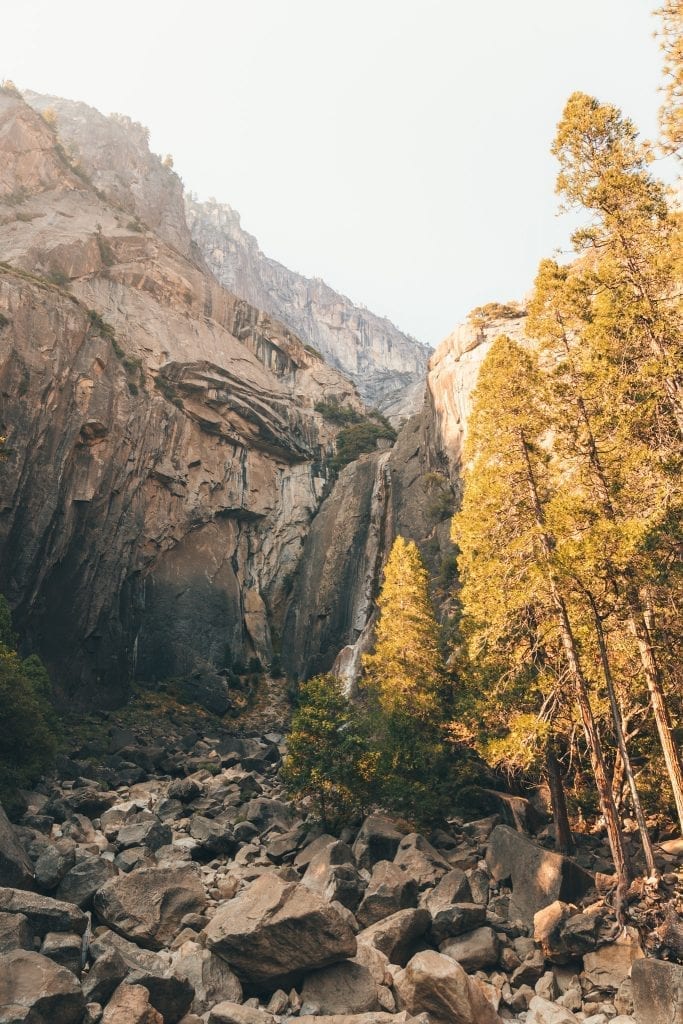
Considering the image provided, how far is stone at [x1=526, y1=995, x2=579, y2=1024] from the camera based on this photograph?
10.1m

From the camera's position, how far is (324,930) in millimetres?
10766

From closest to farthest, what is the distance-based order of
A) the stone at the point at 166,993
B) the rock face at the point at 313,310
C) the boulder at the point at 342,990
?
the stone at the point at 166,993
the boulder at the point at 342,990
the rock face at the point at 313,310

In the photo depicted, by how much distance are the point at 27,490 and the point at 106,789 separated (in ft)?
A: 59.1

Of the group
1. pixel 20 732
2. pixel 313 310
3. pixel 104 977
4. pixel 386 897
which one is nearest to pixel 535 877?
pixel 386 897

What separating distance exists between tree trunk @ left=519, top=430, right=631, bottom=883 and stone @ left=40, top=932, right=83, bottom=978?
9.98m

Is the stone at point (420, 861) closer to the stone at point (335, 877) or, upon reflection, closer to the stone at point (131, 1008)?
the stone at point (335, 877)

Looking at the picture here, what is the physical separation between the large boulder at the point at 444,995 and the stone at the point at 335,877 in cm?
353

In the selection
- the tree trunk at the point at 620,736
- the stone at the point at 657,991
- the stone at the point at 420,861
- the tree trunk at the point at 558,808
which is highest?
the tree trunk at the point at 620,736

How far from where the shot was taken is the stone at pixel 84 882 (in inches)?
518

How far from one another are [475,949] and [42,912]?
821cm

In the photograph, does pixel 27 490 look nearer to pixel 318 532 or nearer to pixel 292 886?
pixel 318 532

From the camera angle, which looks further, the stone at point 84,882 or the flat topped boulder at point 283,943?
the stone at point 84,882

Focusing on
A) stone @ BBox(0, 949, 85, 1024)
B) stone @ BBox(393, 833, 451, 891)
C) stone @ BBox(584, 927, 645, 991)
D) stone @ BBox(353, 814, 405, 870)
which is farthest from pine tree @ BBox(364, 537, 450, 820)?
stone @ BBox(0, 949, 85, 1024)

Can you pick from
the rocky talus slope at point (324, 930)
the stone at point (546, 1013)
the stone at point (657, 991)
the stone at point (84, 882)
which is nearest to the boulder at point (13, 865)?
the rocky talus slope at point (324, 930)
